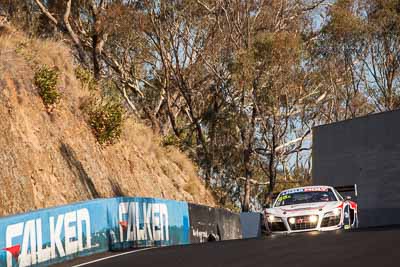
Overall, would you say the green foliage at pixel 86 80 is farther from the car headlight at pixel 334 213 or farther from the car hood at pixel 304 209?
the car headlight at pixel 334 213

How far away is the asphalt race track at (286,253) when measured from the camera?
38.2 feet

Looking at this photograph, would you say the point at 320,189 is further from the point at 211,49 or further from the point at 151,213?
the point at 211,49

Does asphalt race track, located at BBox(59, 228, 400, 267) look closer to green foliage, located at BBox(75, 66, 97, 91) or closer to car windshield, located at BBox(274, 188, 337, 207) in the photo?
car windshield, located at BBox(274, 188, 337, 207)

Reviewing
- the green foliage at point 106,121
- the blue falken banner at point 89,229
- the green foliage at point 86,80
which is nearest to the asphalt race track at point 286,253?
the blue falken banner at point 89,229

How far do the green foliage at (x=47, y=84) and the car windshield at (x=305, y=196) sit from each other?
9.53 m

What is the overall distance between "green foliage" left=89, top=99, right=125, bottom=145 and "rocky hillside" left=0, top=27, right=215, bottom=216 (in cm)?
39

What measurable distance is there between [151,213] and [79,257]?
16.5 feet

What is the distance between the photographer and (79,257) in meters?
16.3

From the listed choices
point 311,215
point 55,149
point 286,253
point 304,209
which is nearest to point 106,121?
point 55,149

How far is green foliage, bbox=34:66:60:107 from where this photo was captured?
2728cm

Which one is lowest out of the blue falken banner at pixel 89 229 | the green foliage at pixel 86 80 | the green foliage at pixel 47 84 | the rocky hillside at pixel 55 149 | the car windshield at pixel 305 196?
the blue falken banner at pixel 89 229

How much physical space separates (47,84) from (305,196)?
33.5ft

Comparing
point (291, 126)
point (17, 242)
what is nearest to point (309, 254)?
point (17, 242)

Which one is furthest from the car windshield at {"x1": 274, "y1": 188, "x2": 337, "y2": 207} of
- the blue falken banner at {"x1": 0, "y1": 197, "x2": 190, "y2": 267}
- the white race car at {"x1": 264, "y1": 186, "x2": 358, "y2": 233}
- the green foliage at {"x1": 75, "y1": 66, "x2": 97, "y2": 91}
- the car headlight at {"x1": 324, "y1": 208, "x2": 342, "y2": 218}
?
the green foliage at {"x1": 75, "y1": 66, "x2": 97, "y2": 91}
